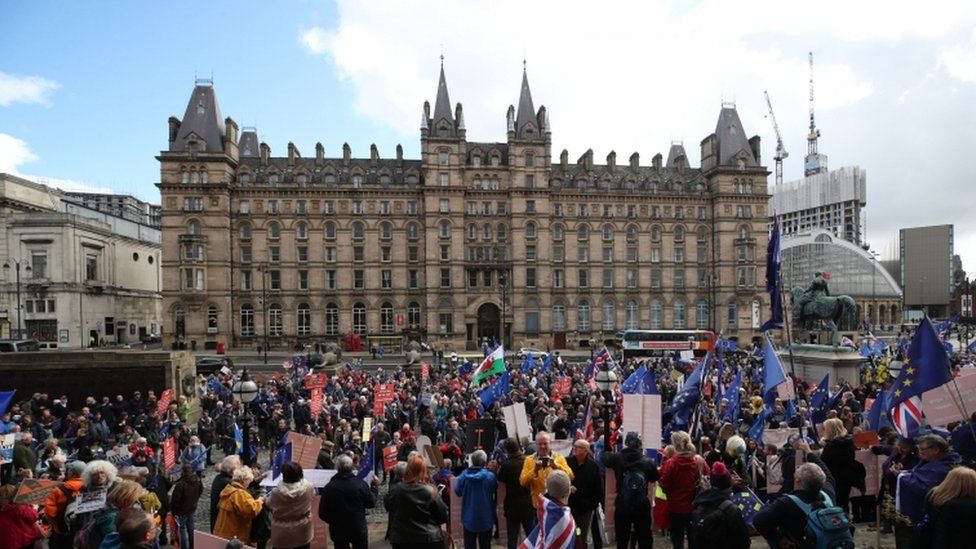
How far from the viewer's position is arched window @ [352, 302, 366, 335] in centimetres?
6119

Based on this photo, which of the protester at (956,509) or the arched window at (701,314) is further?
the arched window at (701,314)

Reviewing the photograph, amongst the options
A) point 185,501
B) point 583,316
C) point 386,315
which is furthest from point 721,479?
point 583,316

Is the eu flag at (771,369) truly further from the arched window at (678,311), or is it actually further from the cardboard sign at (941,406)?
the arched window at (678,311)

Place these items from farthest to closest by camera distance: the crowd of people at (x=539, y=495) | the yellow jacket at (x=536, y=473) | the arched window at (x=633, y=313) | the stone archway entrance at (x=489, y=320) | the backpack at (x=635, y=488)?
the arched window at (x=633, y=313)
the stone archway entrance at (x=489, y=320)
the backpack at (x=635, y=488)
the yellow jacket at (x=536, y=473)
the crowd of people at (x=539, y=495)

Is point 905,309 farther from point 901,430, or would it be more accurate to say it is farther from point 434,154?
point 901,430

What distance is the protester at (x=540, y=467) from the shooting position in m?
7.75

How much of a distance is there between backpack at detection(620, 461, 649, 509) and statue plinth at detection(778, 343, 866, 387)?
22.8m

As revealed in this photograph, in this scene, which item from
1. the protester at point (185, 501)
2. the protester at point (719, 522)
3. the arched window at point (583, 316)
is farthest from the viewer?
the arched window at point (583, 316)

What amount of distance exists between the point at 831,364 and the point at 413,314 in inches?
1656

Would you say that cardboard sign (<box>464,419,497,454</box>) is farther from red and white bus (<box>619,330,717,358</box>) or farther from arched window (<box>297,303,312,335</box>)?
arched window (<box>297,303,312,335</box>)

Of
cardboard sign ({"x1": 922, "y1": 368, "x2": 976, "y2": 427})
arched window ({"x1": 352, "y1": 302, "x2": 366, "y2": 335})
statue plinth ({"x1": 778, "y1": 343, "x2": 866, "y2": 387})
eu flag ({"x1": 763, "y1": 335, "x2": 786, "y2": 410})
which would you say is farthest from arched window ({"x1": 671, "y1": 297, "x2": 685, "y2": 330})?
cardboard sign ({"x1": 922, "y1": 368, "x2": 976, "y2": 427})

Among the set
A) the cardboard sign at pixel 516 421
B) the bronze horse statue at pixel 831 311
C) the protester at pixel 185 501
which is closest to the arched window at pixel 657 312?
the bronze horse statue at pixel 831 311

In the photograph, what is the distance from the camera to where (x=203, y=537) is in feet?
17.4

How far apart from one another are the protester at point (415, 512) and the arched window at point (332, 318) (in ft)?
185
